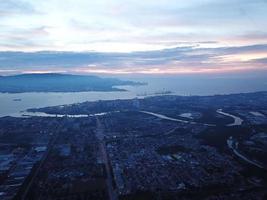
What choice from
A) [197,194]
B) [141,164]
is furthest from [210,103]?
[197,194]

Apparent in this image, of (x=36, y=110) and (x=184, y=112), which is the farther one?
(x=36, y=110)

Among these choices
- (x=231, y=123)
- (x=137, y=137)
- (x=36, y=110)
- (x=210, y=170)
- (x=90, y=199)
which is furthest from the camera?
(x=36, y=110)

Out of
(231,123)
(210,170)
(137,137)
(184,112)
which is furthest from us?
(184,112)

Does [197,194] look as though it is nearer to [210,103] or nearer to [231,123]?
[231,123]

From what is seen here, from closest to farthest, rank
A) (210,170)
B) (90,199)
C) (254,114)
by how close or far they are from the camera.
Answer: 1. (90,199)
2. (210,170)
3. (254,114)

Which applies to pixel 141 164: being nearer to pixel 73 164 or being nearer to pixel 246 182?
pixel 73 164

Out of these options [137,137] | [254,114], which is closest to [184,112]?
[254,114]

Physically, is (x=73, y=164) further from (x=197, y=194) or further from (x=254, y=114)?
(x=254, y=114)

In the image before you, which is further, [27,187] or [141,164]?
[141,164]

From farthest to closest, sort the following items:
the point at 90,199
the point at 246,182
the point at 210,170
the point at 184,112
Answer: the point at 184,112, the point at 210,170, the point at 246,182, the point at 90,199
